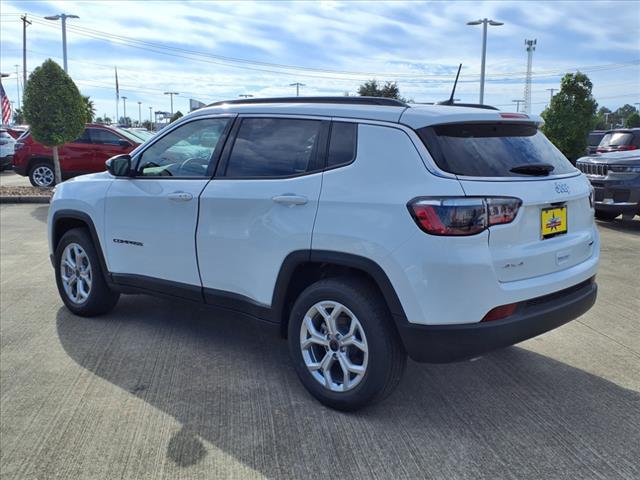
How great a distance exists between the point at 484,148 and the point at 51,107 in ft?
40.5

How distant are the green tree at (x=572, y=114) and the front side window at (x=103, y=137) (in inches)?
416

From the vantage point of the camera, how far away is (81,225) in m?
5.26

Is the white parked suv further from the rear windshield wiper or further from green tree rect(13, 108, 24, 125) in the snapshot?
green tree rect(13, 108, 24, 125)

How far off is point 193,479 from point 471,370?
2060 mm

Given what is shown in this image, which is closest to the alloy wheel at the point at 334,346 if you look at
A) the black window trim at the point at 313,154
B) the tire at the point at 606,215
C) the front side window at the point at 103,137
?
the black window trim at the point at 313,154

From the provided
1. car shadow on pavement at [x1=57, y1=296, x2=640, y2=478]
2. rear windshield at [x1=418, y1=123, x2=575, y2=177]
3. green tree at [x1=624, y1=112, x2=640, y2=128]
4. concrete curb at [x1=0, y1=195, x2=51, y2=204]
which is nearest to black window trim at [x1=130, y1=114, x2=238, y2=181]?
car shadow on pavement at [x1=57, y1=296, x2=640, y2=478]

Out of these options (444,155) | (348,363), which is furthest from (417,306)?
(444,155)

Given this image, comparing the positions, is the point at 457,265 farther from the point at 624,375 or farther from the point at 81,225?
the point at 81,225

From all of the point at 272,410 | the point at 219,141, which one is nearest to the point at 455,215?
the point at 272,410

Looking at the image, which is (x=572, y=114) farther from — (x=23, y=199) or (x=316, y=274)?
(x=316, y=274)

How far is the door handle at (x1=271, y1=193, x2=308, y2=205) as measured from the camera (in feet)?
11.5

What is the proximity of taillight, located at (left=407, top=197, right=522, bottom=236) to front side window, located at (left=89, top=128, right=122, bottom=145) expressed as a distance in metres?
12.7

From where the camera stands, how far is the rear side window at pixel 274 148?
12.0ft

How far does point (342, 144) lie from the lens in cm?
347
